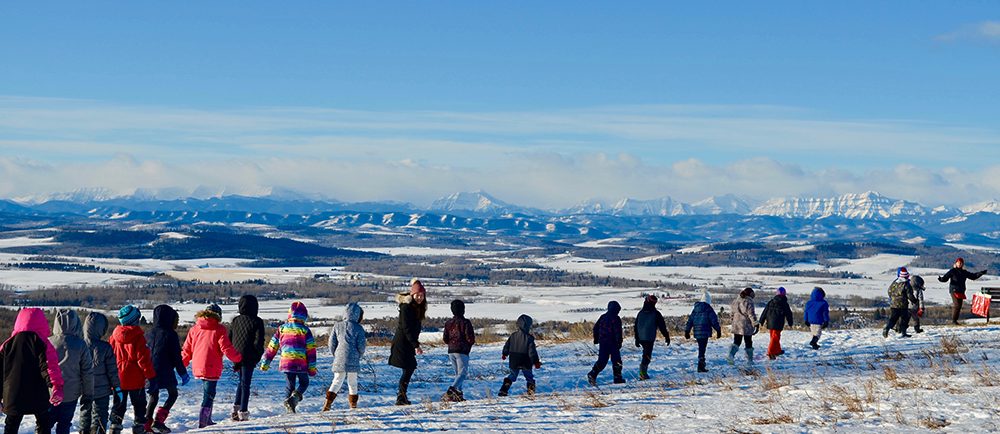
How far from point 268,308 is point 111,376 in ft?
309

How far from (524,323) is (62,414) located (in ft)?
24.1

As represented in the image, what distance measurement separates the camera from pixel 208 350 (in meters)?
13.4

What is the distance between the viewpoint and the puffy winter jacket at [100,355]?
11.5 meters

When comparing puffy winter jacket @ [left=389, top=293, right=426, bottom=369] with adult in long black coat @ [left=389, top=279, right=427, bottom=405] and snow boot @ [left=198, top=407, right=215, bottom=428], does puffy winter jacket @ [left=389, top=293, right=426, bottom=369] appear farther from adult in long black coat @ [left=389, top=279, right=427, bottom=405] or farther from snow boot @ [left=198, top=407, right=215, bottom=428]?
snow boot @ [left=198, top=407, right=215, bottom=428]

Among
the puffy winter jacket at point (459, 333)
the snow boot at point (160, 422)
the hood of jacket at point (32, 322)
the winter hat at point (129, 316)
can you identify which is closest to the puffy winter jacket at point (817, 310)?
the puffy winter jacket at point (459, 333)

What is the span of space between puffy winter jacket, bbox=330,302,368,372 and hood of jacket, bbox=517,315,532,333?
9.37 ft

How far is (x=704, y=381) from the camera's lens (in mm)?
16516

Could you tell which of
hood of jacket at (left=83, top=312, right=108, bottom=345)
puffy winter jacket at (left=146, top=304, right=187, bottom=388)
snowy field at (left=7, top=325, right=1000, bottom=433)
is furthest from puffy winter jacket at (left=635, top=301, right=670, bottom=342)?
hood of jacket at (left=83, top=312, right=108, bottom=345)

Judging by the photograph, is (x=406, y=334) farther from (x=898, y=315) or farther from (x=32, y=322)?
(x=898, y=315)

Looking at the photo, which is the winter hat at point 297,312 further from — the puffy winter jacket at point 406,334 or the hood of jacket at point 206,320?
the puffy winter jacket at point 406,334

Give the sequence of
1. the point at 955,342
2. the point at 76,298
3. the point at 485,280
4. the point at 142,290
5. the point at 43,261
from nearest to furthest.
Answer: the point at 955,342, the point at 76,298, the point at 142,290, the point at 485,280, the point at 43,261

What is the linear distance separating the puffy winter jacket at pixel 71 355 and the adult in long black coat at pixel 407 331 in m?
4.82

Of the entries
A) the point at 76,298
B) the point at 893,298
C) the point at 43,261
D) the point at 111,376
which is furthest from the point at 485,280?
the point at 111,376

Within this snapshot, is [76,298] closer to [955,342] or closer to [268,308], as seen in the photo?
[268,308]
